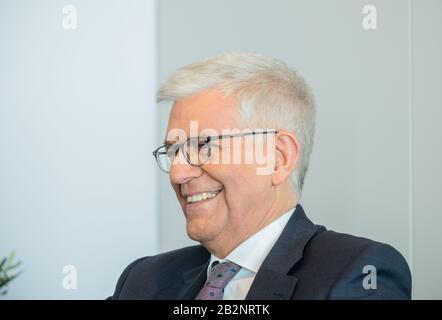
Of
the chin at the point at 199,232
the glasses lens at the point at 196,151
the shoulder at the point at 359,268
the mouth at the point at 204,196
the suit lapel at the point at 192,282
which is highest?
the glasses lens at the point at 196,151

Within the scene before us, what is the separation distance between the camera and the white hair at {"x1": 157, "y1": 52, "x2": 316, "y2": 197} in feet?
4.19

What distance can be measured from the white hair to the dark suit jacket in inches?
7.9

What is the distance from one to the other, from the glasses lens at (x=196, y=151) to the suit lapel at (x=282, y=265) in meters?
0.21

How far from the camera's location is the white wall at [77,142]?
1.94 m

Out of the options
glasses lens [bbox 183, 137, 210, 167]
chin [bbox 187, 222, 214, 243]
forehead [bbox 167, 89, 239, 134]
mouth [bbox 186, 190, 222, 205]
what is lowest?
chin [bbox 187, 222, 214, 243]

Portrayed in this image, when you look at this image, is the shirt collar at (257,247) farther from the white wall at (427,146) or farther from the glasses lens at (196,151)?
the white wall at (427,146)

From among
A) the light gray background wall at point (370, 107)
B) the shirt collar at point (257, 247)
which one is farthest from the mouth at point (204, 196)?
the light gray background wall at point (370, 107)

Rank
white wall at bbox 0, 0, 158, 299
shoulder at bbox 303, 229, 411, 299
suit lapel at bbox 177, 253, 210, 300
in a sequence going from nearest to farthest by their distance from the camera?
shoulder at bbox 303, 229, 411, 299, suit lapel at bbox 177, 253, 210, 300, white wall at bbox 0, 0, 158, 299

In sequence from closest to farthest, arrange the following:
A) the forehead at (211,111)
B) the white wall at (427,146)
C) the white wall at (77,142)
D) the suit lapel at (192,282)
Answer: the forehead at (211,111) < the suit lapel at (192,282) < the white wall at (427,146) < the white wall at (77,142)

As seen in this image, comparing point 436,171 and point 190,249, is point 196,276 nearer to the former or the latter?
point 190,249

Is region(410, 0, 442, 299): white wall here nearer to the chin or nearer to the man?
the man

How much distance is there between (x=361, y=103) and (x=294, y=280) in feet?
2.46

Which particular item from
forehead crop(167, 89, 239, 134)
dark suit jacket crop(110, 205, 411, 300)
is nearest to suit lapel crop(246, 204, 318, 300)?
dark suit jacket crop(110, 205, 411, 300)
